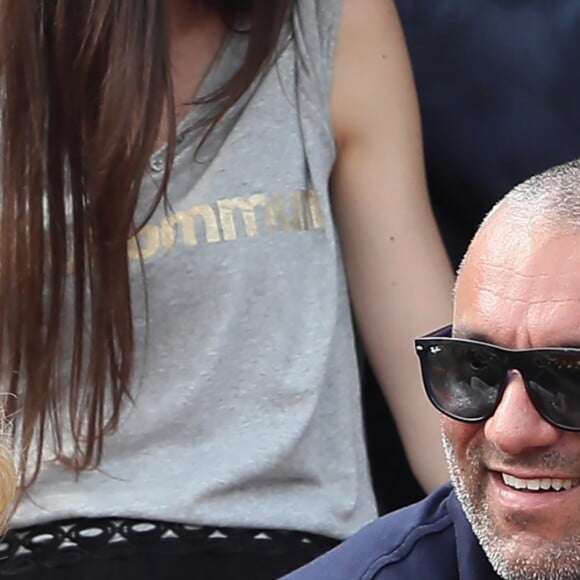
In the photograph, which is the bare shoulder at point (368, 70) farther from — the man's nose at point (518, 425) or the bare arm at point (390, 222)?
the man's nose at point (518, 425)

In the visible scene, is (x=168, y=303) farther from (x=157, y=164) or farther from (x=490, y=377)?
(x=490, y=377)

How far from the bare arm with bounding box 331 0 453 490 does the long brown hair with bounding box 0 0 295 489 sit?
0.85 feet

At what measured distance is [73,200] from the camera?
235 cm

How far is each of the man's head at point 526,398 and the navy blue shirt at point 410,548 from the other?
0.10 m

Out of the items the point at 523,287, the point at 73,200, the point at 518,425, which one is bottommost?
the point at 518,425

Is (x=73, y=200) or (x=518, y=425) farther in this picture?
(x=73, y=200)

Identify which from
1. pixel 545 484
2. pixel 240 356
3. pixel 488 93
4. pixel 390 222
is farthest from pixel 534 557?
pixel 488 93

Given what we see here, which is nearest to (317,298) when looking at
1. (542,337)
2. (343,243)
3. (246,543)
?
(343,243)

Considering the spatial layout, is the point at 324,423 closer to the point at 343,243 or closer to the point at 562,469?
the point at 343,243

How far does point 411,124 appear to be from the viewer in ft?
8.21

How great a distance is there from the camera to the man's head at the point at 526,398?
178cm

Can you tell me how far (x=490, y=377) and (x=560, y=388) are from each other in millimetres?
75

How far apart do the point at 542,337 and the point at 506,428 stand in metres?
0.09

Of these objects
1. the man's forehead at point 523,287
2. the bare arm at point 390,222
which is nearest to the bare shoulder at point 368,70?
the bare arm at point 390,222
